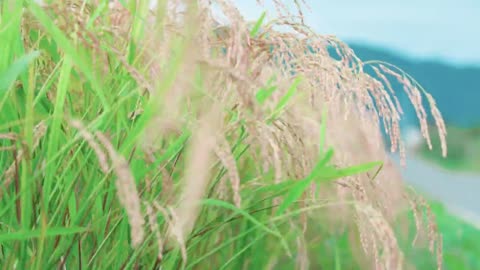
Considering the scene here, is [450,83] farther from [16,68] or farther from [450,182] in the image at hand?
[16,68]

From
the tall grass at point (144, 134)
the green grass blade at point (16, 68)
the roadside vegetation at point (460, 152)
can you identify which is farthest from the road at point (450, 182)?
the green grass blade at point (16, 68)

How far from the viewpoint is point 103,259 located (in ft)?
5.51

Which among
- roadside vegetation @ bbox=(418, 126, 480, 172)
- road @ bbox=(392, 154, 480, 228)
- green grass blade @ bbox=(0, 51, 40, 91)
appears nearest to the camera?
green grass blade @ bbox=(0, 51, 40, 91)

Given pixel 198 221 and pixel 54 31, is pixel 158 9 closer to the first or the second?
pixel 54 31

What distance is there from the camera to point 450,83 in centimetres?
2541

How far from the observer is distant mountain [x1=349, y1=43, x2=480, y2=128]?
76.4ft

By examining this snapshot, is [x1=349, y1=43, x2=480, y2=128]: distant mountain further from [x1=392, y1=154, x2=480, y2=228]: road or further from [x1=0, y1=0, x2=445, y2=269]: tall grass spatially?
[x1=0, y1=0, x2=445, y2=269]: tall grass

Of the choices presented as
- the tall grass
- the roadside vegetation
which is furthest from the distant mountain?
the tall grass

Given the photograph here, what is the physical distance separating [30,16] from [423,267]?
188 cm

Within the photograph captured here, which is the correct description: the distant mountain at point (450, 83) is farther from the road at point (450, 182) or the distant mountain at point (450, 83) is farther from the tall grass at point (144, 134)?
the tall grass at point (144, 134)

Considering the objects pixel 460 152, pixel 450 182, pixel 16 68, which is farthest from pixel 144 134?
pixel 460 152

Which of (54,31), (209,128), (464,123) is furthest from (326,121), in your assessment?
(464,123)

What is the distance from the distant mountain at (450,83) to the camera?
23.3 metres

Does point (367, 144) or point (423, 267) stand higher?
point (367, 144)
